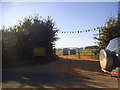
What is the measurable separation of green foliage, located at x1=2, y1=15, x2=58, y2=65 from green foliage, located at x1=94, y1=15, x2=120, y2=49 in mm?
6479

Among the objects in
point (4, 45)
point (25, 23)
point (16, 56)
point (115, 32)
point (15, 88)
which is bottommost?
point (15, 88)

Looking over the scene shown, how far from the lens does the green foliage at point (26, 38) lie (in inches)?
491

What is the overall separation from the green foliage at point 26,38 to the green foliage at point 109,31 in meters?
6.48

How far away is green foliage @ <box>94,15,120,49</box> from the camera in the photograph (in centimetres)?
1231

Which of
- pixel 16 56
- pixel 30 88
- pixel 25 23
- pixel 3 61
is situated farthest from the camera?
pixel 25 23

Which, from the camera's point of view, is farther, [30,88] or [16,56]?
[16,56]

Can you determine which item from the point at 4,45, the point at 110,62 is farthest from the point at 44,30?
the point at 110,62

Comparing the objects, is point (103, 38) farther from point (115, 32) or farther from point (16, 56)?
point (16, 56)

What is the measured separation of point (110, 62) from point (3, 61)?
37.1ft

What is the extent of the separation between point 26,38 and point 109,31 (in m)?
9.39

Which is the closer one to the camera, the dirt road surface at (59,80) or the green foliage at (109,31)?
the dirt road surface at (59,80)

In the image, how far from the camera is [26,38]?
1319 centimetres

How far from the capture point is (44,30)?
1416 cm

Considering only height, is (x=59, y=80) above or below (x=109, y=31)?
below
